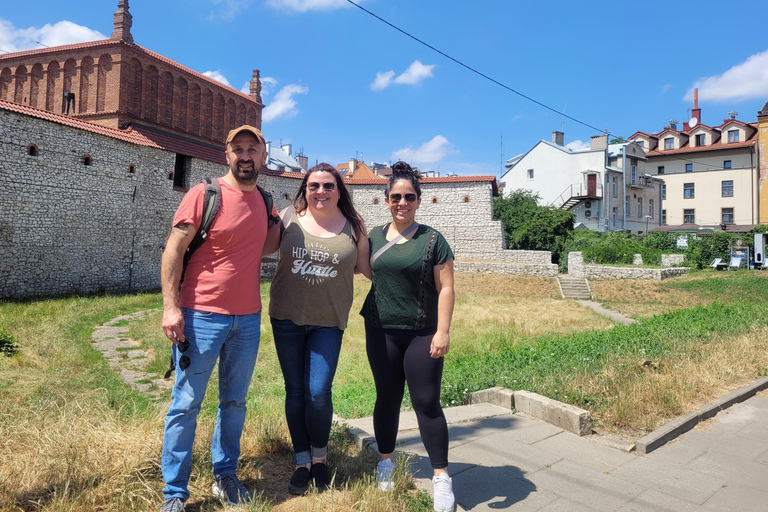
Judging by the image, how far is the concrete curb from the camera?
151 inches

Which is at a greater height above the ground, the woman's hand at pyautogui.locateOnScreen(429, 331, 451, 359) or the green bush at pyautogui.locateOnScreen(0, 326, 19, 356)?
the woman's hand at pyautogui.locateOnScreen(429, 331, 451, 359)

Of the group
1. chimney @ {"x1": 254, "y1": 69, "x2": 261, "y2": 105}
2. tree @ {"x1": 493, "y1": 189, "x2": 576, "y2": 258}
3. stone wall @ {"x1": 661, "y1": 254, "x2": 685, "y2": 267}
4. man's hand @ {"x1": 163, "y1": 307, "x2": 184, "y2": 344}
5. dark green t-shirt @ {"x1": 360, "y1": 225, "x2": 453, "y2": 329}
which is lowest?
man's hand @ {"x1": 163, "y1": 307, "x2": 184, "y2": 344}

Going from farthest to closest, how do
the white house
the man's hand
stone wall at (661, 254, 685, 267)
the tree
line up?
the white house, the tree, stone wall at (661, 254, 685, 267), the man's hand

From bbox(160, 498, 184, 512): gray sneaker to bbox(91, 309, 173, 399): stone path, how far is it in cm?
432

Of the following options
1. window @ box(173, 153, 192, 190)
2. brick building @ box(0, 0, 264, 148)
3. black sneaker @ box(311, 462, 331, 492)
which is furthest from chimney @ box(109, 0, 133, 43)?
black sneaker @ box(311, 462, 331, 492)

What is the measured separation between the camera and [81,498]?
2.58m

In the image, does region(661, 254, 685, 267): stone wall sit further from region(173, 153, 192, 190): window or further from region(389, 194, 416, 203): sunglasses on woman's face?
region(389, 194, 416, 203): sunglasses on woman's face

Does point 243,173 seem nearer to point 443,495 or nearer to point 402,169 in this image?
point 402,169

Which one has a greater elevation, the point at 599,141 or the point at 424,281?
the point at 599,141

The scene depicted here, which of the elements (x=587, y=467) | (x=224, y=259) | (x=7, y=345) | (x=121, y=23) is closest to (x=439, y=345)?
(x=224, y=259)

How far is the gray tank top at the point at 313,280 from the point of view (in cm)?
288

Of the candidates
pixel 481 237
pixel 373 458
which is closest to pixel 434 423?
pixel 373 458

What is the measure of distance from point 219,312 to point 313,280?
54 centimetres

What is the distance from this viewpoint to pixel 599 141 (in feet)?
135
